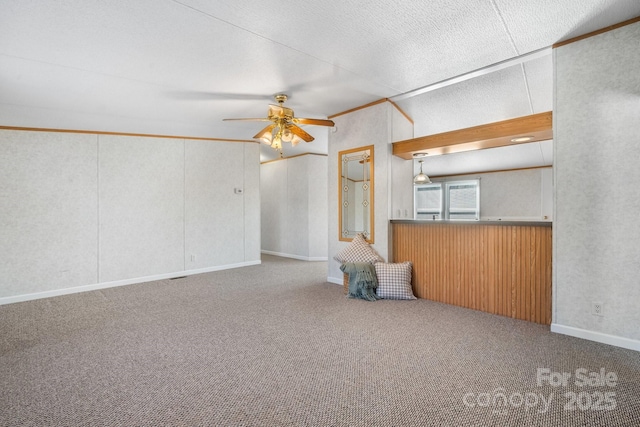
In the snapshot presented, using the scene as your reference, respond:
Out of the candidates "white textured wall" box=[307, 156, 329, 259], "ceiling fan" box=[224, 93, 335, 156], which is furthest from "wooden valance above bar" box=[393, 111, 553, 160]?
"white textured wall" box=[307, 156, 329, 259]

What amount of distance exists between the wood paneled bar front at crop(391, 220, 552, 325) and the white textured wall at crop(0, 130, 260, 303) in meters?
3.58

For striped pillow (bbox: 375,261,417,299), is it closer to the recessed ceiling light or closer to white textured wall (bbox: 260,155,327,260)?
the recessed ceiling light

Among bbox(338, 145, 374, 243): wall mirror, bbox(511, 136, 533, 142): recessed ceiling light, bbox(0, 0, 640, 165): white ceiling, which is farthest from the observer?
bbox(338, 145, 374, 243): wall mirror

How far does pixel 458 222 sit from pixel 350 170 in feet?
→ 5.69

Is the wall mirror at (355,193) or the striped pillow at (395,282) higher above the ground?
the wall mirror at (355,193)

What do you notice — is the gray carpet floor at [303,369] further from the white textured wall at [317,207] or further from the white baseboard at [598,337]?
the white textured wall at [317,207]

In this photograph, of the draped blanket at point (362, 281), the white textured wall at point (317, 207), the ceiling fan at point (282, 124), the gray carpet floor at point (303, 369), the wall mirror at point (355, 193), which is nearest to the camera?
the gray carpet floor at point (303, 369)

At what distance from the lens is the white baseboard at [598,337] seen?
2633 mm

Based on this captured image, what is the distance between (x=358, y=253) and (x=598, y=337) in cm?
263

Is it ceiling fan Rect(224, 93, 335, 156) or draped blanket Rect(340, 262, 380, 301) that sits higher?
ceiling fan Rect(224, 93, 335, 156)

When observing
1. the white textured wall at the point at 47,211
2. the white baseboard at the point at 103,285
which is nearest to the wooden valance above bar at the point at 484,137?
the white baseboard at the point at 103,285

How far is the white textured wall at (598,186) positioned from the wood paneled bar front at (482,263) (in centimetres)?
31

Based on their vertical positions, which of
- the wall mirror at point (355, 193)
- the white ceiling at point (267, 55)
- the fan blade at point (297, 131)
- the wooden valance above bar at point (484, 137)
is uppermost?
the white ceiling at point (267, 55)

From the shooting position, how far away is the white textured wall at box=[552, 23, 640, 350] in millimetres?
2621
